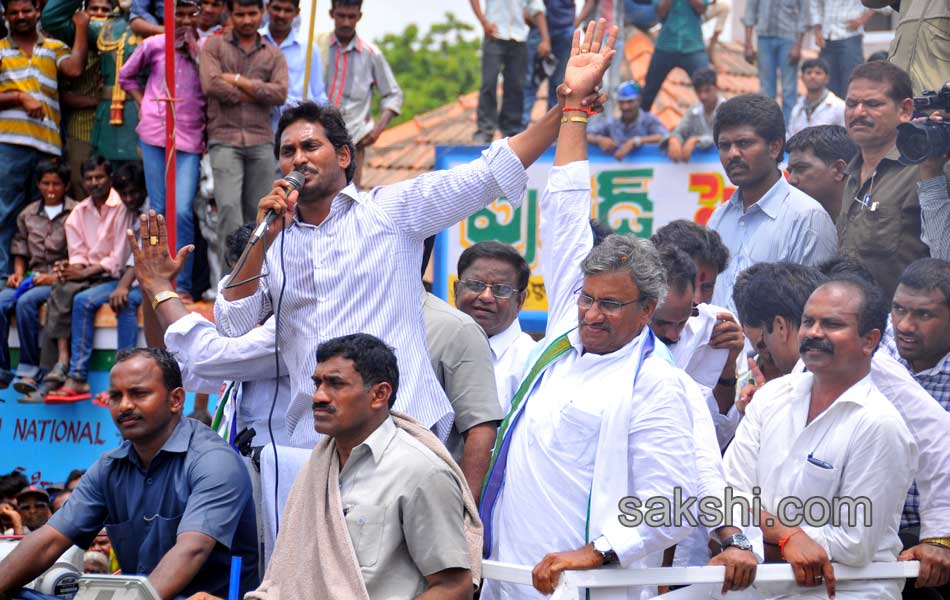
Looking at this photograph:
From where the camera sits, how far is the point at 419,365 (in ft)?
13.8

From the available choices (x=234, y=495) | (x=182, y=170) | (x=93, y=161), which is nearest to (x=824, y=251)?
(x=234, y=495)

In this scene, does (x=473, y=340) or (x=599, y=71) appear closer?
(x=599, y=71)

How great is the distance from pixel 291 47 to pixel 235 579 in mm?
5157

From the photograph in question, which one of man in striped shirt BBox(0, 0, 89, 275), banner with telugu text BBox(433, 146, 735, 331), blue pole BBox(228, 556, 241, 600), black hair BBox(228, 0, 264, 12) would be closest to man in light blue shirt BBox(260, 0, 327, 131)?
black hair BBox(228, 0, 264, 12)

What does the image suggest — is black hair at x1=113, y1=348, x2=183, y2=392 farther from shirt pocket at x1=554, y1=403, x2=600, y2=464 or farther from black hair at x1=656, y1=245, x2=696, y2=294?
black hair at x1=656, y1=245, x2=696, y2=294

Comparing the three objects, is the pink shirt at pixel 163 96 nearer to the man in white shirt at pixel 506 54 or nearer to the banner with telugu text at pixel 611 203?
the banner with telugu text at pixel 611 203

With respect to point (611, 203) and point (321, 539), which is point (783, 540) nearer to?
point (321, 539)

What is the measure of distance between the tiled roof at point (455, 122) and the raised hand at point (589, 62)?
7.38 metres

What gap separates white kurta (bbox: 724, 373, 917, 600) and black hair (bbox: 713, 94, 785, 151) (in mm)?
1866

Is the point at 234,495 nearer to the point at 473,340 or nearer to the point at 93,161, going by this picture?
the point at 473,340

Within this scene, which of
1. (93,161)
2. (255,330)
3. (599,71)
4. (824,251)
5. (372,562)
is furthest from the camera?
(93,161)

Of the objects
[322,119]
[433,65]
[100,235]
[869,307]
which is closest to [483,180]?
[322,119]

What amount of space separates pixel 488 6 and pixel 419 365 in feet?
18.6

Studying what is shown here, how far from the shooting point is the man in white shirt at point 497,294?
5.19m
